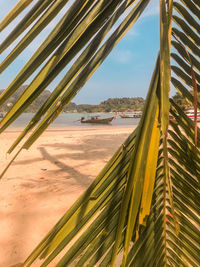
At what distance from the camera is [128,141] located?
565 millimetres

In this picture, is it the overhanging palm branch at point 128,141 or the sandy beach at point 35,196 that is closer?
the overhanging palm branch at point 128,141

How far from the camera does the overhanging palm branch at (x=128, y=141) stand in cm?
34

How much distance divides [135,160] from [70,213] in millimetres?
260

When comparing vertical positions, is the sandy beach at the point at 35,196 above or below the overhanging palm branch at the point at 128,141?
below

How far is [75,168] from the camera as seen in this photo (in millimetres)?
4555

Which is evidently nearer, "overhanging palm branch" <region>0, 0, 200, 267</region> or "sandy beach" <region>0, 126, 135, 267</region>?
"overhanging palm branch" <region>0, 0, 200, 267</region>

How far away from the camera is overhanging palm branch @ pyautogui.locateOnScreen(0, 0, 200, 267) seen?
34cm

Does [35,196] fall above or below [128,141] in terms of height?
below

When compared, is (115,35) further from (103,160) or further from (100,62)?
(103,160)

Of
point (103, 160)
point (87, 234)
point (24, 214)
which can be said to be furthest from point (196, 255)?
point (103, 160)

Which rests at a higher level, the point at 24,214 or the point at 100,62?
the point at 100,62

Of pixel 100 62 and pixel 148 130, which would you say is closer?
pixel 148 130

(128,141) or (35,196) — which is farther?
(35,196)

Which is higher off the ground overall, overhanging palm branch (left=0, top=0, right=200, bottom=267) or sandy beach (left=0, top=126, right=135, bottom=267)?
overhanging palm branch (left=0, top=0, right=200, bottom=267)
